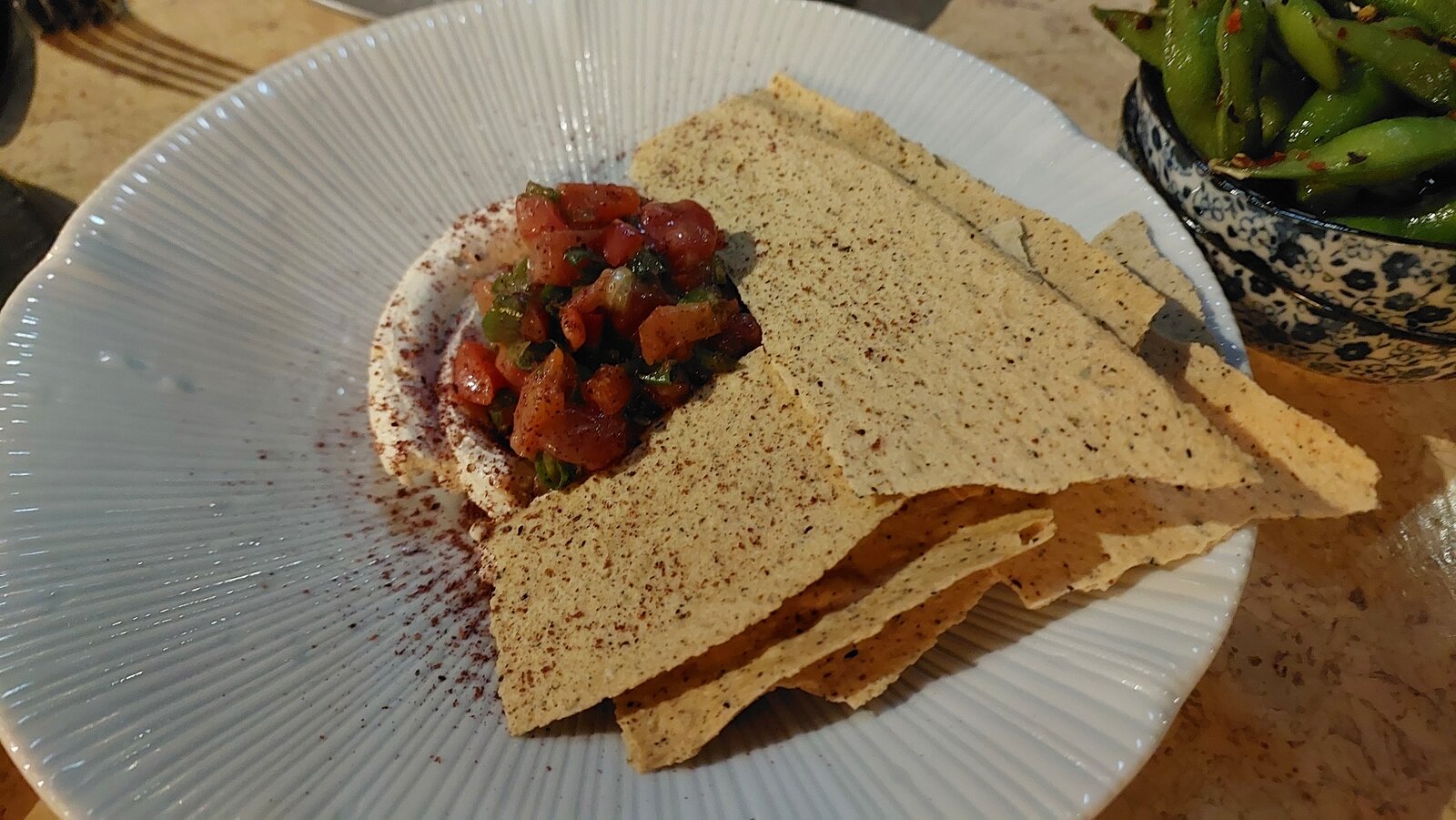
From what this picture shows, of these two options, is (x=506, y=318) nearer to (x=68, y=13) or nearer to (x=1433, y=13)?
(x=1433, y=13)

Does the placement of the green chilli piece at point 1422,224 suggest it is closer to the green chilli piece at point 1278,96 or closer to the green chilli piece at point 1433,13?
the green chilli piece at point 1278,96

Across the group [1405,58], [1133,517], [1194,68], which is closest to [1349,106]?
[1405,58]

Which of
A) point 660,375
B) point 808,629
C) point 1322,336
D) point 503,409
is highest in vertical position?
point 503,409

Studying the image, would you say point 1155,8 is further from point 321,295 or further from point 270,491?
point 270,491

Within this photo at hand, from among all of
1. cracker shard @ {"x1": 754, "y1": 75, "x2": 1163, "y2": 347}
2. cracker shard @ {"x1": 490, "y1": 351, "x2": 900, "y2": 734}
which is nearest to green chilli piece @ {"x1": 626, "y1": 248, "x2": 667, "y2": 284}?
cracker shard @ {"x1": 490, "y1": 351, "x2": 900, "y2": 734}

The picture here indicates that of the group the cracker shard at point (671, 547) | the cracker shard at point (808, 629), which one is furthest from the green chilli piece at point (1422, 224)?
the cracker shard at point (671, 547)

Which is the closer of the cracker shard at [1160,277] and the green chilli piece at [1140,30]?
the cracker shard at [1160,277]
